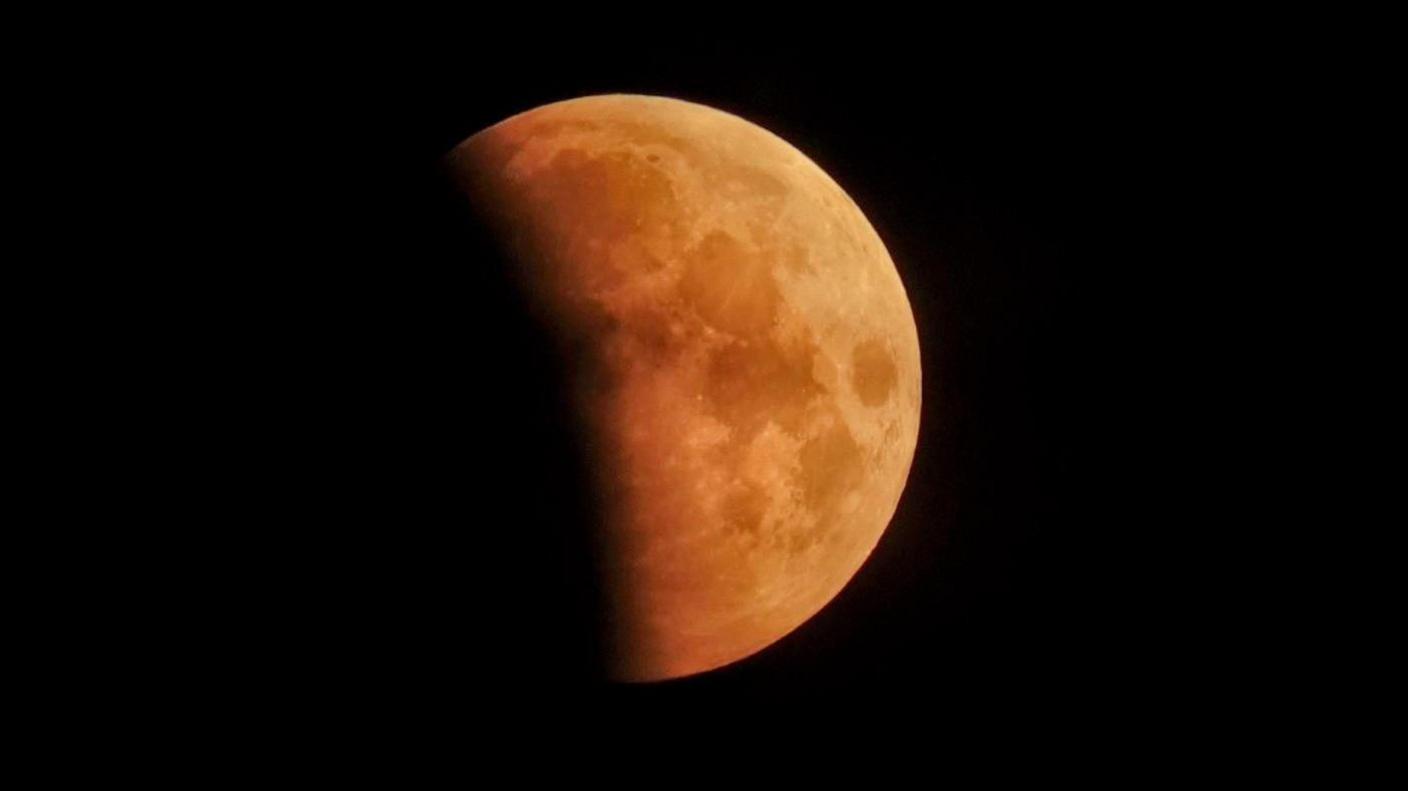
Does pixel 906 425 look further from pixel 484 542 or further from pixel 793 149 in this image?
pixel 484 542

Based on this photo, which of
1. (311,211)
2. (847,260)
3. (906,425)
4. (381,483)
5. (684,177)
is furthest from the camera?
(906,425)

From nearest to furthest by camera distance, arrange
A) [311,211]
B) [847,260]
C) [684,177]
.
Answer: [311,211] < [684,177] < [847,260]

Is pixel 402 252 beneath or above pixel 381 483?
above

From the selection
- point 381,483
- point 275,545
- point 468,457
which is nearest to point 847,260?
point 468,457

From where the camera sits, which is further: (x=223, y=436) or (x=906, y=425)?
(x=906, y=425)

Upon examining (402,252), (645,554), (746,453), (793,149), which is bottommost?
(645,554)

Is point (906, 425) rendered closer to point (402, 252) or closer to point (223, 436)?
point (402, 252)
